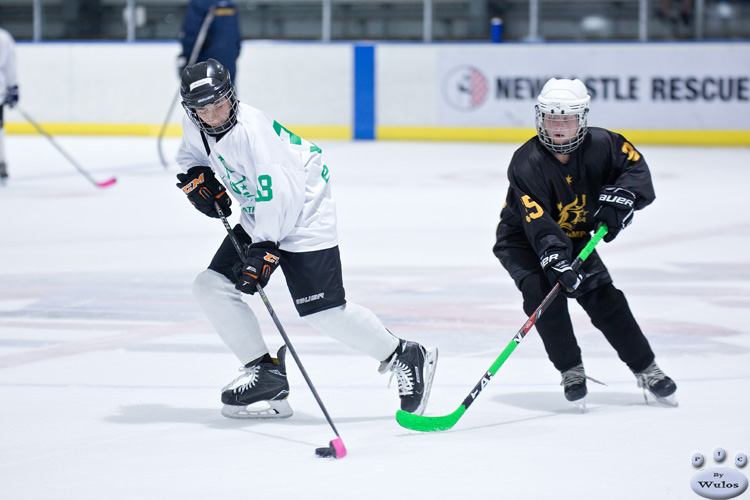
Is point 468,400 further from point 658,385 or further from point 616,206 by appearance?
point 616,206

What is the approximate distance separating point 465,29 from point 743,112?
2978 mm

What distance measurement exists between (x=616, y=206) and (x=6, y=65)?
20.4 ft

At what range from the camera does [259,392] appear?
2.82m

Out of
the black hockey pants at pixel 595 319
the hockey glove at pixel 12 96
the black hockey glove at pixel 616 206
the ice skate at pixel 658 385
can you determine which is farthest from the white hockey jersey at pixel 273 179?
the hockey glove at pixel 12 96

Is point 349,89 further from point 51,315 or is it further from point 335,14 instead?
point 51,315

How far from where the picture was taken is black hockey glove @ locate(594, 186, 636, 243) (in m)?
2.82

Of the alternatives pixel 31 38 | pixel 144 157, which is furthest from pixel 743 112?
pixel 31 38

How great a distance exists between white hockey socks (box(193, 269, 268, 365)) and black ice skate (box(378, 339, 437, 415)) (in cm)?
34

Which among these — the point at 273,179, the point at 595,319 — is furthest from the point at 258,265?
the point at 595,319

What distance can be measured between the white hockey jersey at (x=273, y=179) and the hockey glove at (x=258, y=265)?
0.09 feet

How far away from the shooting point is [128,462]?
2.45 metres

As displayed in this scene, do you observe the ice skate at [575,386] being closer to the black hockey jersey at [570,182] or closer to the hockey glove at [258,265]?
the black hockey jersey at [570,182]

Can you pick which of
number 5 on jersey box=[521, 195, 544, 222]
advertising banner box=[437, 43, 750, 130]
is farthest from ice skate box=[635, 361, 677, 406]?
advertising banner box=[437, 43, 750, 130]

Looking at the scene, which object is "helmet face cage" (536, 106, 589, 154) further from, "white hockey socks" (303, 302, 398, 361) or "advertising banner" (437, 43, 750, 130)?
"advertising banner" (437, 43, 750, 130)
